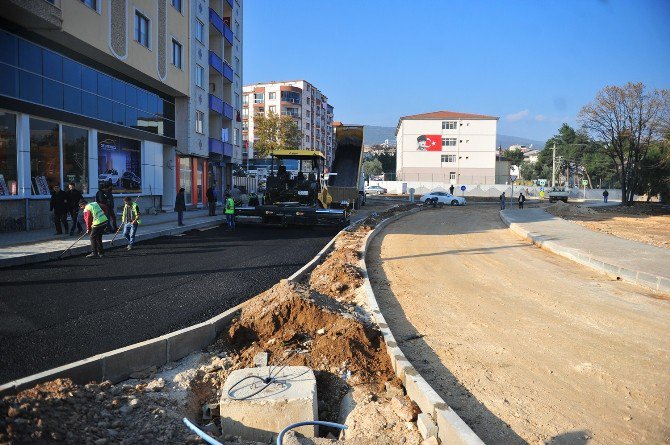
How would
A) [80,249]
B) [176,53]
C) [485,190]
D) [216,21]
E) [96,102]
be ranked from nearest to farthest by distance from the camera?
[80,249]
[96,102]
[176,53]
[216,21]
[485,190]

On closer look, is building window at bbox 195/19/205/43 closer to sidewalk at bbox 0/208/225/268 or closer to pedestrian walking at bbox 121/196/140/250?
sidewalk at bbox 0/208/225/268

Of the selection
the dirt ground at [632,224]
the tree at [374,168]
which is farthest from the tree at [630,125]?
the tree at [374,168]

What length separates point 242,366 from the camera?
5.56 m

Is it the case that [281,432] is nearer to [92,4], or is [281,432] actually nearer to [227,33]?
[92,4]

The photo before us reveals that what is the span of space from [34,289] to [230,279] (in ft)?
11.0

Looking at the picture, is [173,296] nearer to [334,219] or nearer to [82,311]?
[82,311]

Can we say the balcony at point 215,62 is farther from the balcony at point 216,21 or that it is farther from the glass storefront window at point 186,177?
the glass storefront window at point 186,177

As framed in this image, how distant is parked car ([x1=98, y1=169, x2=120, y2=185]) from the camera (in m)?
21.4

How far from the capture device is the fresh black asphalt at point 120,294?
575 cm

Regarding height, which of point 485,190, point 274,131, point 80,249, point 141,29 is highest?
point 141,29

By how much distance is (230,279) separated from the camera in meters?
9.91

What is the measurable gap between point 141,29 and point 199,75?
967cm

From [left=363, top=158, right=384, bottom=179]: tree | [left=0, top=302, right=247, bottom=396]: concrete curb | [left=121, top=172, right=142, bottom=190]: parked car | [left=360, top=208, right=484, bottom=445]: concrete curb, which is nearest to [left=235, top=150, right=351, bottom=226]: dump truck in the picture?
[left=121, top=172, right=142, bottom=190]: parked car

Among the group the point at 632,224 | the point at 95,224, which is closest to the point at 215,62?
the point at 95,224
